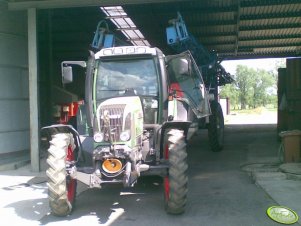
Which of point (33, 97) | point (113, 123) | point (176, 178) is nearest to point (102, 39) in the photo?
point (33, 97)

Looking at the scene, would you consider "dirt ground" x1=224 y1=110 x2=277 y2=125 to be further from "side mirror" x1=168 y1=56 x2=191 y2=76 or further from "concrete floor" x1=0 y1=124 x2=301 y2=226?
"side mirror" x1=168 y1=56 x2=191 y2=76

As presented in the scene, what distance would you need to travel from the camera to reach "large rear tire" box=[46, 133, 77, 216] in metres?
6.22

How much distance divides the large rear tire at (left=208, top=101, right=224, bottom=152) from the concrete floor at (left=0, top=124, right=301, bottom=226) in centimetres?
159

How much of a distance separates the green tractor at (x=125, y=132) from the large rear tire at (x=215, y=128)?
12.1ft

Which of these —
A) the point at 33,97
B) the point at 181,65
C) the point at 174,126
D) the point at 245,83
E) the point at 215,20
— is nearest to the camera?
the point at 174,126

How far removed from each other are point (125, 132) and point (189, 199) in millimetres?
1861

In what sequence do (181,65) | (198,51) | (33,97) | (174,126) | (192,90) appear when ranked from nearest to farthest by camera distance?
(174,126) < (181,65) < (192,90) < (33,97) < (198,51)

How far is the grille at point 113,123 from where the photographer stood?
20.5 feet

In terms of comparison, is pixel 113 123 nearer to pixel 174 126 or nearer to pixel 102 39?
pixel 174 126

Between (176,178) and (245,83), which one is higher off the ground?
(245,83)

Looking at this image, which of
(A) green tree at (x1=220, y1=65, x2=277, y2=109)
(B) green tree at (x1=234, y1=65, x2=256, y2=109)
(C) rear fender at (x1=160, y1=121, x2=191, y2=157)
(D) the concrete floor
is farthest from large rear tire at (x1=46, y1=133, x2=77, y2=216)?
(B) green tree at (x1=234, y1=65, x2=256, y2=109)

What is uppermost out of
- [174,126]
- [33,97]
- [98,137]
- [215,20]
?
[215,20]

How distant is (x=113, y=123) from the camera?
20.7 ft

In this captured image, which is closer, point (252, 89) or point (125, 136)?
point (125, 136)
